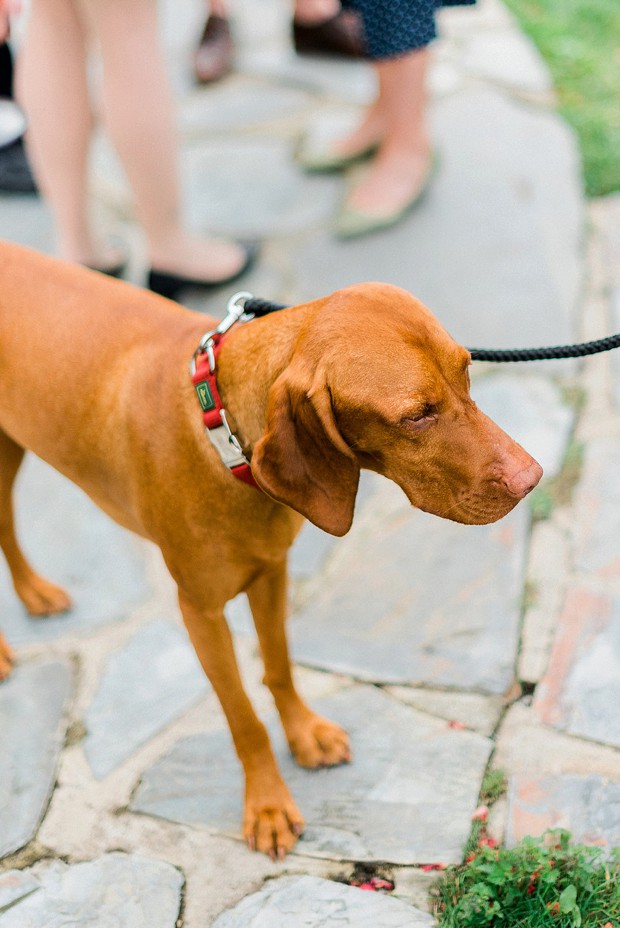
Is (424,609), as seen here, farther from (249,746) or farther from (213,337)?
(213,337)

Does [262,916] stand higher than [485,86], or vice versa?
[485,86]

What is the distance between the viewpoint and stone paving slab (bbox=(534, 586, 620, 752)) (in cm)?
247

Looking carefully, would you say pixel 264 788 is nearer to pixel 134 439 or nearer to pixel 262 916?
pixel 262 916

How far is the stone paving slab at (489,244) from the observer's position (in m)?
3.84

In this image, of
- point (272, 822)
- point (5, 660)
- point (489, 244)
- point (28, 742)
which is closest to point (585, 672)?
point (272, 822)

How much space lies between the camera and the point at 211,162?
5004mm

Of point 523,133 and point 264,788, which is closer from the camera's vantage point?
point 264,788

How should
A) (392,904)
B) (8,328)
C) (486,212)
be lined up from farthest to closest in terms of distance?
1. (486,212)
2. (8,328)
3. (392,904)

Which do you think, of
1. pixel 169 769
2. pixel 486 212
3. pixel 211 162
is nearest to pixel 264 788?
pixel 169 769

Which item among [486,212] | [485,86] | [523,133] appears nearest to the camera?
[486,212]

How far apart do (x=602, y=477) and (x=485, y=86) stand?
2.93 metres

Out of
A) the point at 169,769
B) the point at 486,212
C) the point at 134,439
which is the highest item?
the point at 134,439

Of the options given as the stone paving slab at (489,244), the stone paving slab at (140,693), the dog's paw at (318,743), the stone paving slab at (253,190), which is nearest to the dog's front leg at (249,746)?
the dog's paw at (318,743)

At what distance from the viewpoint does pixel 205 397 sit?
1975 millimetres
